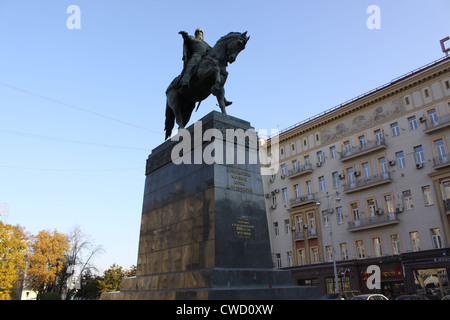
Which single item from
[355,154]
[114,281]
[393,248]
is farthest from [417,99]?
[114,281]

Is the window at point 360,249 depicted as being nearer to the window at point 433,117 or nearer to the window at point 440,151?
the window at point 440,151

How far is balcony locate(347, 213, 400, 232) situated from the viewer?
34281 mm

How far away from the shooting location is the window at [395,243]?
33.8m

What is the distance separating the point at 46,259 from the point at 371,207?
41.9m

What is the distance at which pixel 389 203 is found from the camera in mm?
35531

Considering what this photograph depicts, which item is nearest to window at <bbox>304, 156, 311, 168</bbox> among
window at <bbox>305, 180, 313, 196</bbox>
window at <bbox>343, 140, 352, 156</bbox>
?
window at <bbox>305, 180, 313, 196</bbox>

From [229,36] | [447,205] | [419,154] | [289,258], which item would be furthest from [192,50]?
[289,258]

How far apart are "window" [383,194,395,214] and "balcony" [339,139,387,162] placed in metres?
5.04

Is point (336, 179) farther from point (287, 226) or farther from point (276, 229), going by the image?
point (276, 229)

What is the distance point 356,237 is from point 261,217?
31.7 metres
